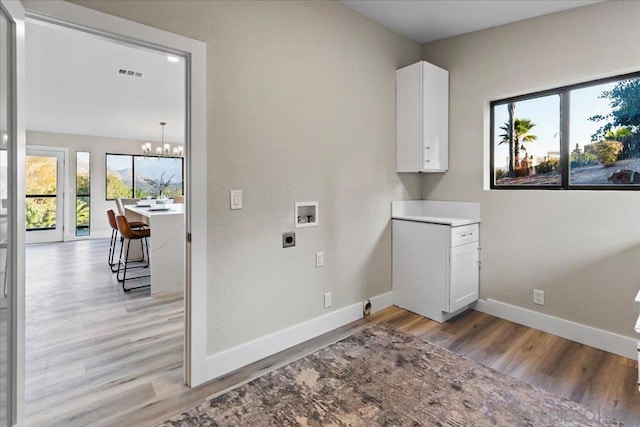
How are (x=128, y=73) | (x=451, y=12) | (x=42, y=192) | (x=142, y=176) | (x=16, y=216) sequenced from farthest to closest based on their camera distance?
(x=142, y=176) < (x=42, y=192) < (x=128, y=73) < (x=451, y=12) < (x=16, y=216)

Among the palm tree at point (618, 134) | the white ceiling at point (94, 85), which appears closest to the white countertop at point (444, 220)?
the palm tree at point (618, 134)

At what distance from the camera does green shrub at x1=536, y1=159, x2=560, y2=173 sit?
2.81 metres

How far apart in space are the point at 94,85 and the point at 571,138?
5.37 m

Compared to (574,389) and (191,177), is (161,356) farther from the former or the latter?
(574,389)

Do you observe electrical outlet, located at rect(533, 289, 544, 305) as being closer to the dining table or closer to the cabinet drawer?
the cabinet drawer

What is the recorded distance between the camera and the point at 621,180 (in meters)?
2.48

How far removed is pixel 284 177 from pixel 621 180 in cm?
254

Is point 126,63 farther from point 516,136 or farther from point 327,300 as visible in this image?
point 516,136

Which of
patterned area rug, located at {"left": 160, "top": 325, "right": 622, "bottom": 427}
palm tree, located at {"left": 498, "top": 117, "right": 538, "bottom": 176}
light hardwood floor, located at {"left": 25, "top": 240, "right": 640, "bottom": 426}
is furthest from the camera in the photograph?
palm tree, located at {"left": 498, "top": 117, "right": 538, "bottom": 176}

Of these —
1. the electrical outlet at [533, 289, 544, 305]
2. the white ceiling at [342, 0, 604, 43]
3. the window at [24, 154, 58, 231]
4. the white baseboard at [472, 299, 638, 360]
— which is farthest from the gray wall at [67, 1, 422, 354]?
the window at [24, 154, 58, 231]

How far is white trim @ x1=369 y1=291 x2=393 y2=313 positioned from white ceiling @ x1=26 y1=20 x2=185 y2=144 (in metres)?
2.50

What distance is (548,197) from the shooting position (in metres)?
2.73

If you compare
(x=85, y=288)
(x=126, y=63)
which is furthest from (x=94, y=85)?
(x=85, y=288)

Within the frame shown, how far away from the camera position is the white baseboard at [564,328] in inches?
93.2
